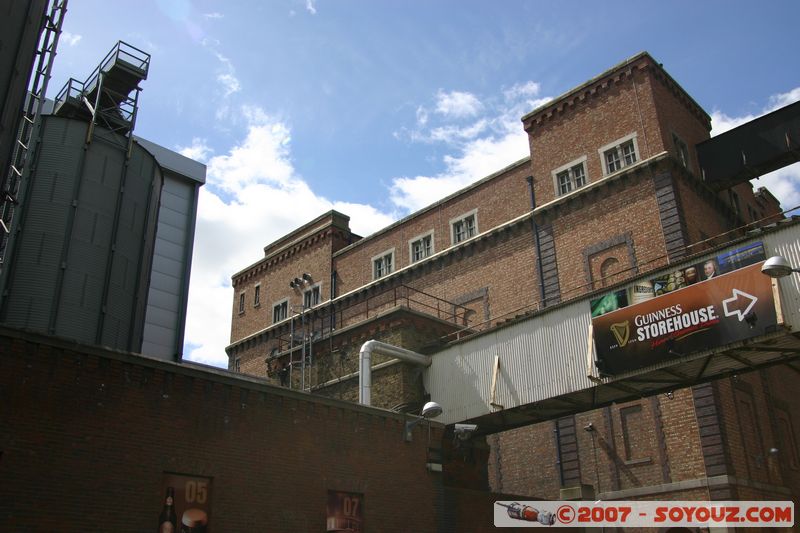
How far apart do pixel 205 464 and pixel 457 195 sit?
963 inches

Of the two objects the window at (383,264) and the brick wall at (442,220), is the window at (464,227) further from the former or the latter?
the window at (383,264)

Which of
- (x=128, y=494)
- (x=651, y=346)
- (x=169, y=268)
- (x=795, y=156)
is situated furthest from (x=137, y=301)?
(x=795, y=156)

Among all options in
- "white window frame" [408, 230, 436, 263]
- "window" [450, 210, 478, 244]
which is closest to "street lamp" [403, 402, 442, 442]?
"window" [450, 210, 478, 244]

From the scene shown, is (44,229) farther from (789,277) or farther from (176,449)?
(789,277)

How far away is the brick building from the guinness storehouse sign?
2.75 metres

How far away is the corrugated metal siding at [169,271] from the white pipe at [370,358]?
9.34m

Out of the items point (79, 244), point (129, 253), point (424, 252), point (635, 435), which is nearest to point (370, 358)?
point (129, 253)

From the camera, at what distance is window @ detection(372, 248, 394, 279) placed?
1588 inches

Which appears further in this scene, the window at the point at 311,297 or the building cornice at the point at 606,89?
the window at the point at 311,297

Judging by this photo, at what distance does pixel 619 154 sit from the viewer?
101 feet

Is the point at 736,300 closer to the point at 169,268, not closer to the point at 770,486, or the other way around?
the point at 770,486

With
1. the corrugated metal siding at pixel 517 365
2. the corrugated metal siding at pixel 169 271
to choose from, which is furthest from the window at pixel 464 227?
the corrugated metal siding at pixel 169 271

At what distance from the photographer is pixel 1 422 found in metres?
12.9

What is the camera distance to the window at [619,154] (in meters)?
30.3
